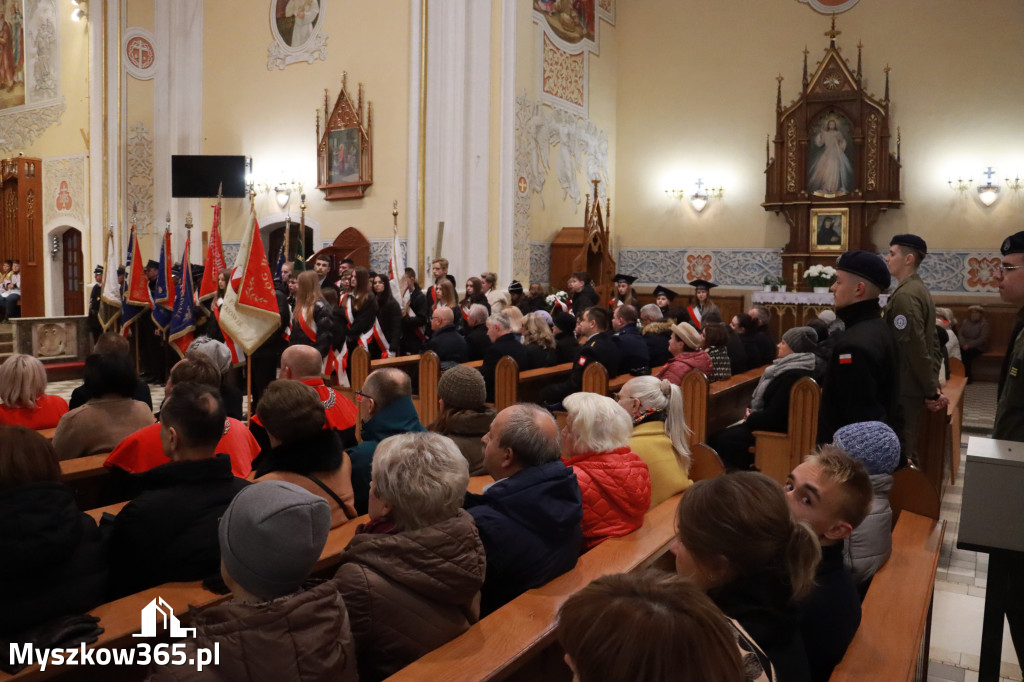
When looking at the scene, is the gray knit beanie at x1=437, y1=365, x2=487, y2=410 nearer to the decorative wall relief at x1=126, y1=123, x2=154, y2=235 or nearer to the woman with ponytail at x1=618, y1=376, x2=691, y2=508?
the woman with ponytail at x1=618, y1=376, x2=691, y2=508

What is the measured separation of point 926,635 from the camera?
3213 millimetres

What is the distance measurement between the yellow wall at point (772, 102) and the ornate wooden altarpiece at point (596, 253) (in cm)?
131

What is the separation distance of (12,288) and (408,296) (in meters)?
10.9

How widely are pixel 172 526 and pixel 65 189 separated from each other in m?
16.9

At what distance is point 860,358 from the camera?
12.7 ft

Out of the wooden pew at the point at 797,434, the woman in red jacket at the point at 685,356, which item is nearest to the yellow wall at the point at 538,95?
the woman in red jacket at the point at 685,356

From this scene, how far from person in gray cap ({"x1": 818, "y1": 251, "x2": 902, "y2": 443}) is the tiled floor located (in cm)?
75

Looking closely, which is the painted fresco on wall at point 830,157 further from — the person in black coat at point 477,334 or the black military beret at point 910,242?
the black military beret at point 910,242

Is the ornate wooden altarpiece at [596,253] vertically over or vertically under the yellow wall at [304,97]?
under

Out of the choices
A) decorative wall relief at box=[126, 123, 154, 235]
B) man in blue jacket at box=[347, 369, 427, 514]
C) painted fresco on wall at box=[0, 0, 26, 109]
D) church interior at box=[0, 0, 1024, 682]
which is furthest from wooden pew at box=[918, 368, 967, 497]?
painted fresco on wall at box=[0, 0, 26, 109]

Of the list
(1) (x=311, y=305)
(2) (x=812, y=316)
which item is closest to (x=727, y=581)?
(1) (x=311, y=305)

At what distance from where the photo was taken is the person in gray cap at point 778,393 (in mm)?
5758

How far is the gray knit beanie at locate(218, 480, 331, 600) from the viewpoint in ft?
5.97

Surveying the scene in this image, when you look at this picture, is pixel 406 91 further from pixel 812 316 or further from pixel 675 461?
pixel 675 461
